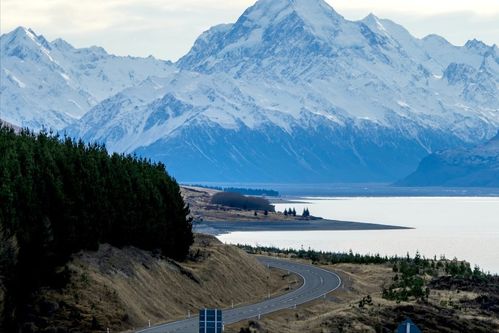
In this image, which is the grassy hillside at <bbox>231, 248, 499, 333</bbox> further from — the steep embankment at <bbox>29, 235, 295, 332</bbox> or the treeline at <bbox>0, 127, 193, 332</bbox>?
the treeline at <bbox>0, 127, 193, 332</bbox>

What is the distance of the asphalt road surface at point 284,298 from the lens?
266 feet

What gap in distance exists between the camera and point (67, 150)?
96688 mm

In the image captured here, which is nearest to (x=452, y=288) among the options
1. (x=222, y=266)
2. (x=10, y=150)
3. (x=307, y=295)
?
(x=307, y=295)

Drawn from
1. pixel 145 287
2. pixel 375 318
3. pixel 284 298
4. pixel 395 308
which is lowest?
pixel 375 318

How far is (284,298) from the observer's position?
340 feet

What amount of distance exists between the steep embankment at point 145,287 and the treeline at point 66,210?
146 cm

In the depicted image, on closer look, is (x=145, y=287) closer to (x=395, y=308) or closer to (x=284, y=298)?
(x=284, y=298)

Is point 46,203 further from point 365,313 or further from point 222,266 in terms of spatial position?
point 222,266

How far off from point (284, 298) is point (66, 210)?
946 inches

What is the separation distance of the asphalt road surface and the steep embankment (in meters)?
3.15

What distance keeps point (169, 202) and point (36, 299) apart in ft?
109

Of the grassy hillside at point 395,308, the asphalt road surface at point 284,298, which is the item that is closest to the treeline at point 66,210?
the asphalt road surface at point 284,298

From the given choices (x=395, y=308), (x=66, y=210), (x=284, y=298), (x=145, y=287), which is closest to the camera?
(x=395, y=308)

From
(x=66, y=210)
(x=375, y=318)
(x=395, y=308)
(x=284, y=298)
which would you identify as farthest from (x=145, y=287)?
(x=375, y=318)
